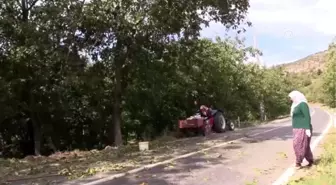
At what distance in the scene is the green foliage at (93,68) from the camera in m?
18.6

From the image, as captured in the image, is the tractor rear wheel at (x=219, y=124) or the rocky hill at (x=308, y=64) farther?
the rocky hill at (x=308, y=64)

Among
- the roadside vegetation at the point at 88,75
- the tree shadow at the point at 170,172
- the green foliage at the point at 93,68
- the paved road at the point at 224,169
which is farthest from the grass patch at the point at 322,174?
the green foliage at the point at 93,68

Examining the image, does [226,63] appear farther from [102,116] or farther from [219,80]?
[102,116]

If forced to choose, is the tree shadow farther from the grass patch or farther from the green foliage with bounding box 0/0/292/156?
the green foliage with bounding box 0/0/292/156

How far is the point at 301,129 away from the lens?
11.5 metres

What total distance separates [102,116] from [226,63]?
14.2 m

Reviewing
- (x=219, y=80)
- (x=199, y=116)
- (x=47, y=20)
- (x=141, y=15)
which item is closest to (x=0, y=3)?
(x=47, y=20)

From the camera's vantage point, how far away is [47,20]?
726 inches

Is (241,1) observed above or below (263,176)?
above

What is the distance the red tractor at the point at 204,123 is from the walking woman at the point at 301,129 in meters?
12.8

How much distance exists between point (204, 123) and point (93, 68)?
273 inches

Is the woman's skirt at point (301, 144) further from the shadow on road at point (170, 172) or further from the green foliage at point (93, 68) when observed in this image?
the green foliage at point (93, 68)

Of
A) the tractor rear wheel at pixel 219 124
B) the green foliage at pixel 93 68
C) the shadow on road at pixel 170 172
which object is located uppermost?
the green foliage at pixel 93 68

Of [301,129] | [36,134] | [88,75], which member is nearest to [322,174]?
[301,129]
